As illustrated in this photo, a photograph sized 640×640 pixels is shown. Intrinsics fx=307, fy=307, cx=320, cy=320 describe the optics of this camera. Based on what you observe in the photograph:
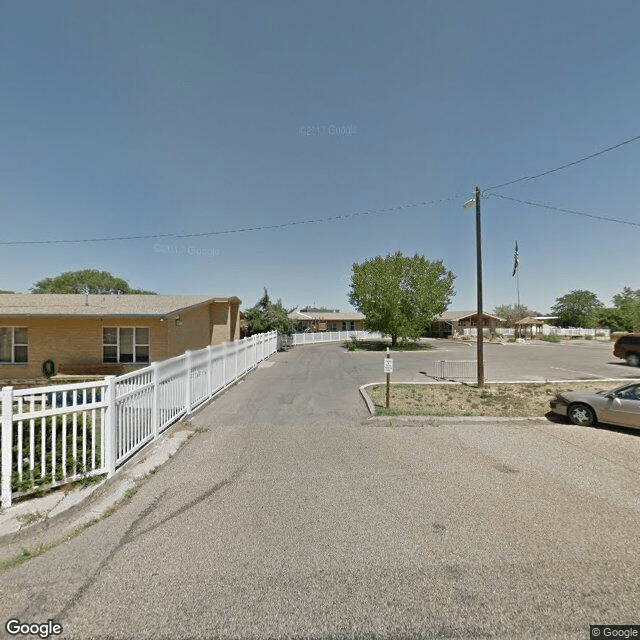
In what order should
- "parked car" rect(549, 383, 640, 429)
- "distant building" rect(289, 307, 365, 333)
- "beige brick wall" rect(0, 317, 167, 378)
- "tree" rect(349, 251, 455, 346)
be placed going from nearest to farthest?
"parked car" rect(549, 383, 640, 429), "beige brick wall" rect(0, 317, 167, 378), "tree" rect(349, 251, 455, 346), "distant building" rect(289, 307, 365, 333)

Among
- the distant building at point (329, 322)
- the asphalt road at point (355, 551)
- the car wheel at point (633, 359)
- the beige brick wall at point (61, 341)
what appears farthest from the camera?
the distant building at point (329, 322)

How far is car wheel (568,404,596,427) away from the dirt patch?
756mm

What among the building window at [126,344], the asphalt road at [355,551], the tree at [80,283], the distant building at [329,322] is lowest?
the asphalt road at [355,551]

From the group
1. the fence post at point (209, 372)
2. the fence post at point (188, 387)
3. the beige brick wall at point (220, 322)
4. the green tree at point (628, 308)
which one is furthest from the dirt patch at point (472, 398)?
the green tree at point (628, 308)

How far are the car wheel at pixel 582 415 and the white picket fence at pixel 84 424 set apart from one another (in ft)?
28.1

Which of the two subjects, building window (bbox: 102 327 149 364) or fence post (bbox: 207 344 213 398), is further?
building window (bbox: 102 327 149 364)

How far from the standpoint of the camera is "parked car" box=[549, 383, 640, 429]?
6.12 m

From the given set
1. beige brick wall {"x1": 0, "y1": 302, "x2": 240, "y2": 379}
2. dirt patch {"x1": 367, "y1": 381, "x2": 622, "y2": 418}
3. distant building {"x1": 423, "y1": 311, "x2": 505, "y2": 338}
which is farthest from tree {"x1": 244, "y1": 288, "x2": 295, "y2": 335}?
distant building {"x1": 423, "y1": 311, "x2": 505, "y2": 338}

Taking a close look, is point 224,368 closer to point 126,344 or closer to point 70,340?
point 126,344

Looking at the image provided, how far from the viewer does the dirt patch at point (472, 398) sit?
7.48 metres

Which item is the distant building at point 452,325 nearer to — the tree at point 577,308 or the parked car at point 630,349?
the parked car at point 630,349

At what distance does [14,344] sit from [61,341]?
7.00 feet

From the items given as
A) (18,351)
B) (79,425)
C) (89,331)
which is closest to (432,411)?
(79,425)

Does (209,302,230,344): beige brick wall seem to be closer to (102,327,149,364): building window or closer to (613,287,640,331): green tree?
(102,327,149,364): building window
